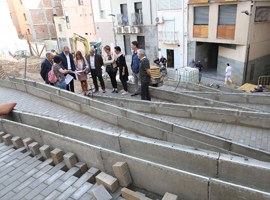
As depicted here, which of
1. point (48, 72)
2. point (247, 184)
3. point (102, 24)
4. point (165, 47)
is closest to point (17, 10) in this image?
point (102, 24)

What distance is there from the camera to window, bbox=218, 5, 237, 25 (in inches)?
665

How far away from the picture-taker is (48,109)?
316 inches

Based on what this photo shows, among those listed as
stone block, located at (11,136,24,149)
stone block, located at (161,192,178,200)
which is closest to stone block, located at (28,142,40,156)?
stone block, located at (11,136,24,149)

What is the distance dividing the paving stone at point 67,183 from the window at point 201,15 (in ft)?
58.7

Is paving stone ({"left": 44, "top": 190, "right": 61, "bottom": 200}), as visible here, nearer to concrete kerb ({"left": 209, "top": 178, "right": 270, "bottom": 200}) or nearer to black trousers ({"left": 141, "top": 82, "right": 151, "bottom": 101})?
concrete kerb ({"left": 209, "top": 178, "right": 270, "bottom": 200})

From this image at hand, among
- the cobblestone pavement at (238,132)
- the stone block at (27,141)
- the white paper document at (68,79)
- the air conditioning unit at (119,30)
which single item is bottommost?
the cobblestone pavement at (238,132)

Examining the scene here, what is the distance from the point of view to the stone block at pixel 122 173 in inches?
142

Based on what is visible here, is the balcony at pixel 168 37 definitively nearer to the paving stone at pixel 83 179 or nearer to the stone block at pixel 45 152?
the stone block at pixel 45 152

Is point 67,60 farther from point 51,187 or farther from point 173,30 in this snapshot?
point 173,30

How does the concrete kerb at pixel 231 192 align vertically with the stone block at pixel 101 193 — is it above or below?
above

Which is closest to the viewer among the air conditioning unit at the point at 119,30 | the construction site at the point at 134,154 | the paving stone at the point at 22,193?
the construction site at the point at 134,154

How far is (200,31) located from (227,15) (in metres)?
2.62

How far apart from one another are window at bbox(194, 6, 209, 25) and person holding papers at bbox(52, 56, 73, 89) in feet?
46.8

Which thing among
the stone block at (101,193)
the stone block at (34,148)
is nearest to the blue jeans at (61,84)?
the stone block at (34,148)
